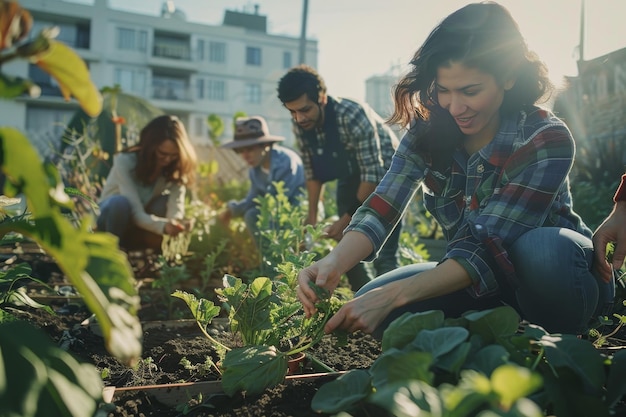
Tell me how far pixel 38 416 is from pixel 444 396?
0.52 meters

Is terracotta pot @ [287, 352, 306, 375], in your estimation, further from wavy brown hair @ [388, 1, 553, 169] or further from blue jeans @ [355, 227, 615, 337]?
wavy brown hair @ [388, 1, 553, 169]

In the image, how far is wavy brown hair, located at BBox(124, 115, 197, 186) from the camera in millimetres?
4250

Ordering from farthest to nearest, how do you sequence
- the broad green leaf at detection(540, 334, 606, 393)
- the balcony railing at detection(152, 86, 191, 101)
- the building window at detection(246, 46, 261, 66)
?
1. the building window at detection(246, 46, 261, 66)
2. the balcony railing at detection(152, 86, 191, 101)
3. the broad green leaf at detection(540, 334, 606, 393)

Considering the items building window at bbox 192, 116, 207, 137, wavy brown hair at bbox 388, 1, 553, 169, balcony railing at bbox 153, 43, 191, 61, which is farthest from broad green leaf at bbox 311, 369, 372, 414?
balcony railing at bbox 153, 43, 191, 61

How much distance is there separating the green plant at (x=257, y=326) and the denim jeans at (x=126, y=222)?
9.28 ft

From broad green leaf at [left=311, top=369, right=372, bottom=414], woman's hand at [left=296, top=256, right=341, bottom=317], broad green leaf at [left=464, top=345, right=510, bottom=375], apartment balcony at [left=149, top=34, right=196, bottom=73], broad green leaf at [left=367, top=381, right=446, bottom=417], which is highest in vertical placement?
apartment balcony at [left=149, top=34, right=196, bottom=73]

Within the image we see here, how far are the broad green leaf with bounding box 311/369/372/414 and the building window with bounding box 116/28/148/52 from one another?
39.7 meters

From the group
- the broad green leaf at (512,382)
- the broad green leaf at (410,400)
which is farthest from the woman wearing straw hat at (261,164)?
the broad green leaf at (512,382)

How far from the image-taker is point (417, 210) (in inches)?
244

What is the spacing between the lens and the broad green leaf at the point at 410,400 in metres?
0.69

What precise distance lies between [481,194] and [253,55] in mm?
41505

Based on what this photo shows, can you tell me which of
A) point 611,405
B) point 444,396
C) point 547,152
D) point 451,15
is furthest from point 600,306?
point 444,396

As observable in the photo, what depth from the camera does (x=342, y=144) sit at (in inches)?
142

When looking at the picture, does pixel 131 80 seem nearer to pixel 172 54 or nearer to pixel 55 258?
pixel 172 54
